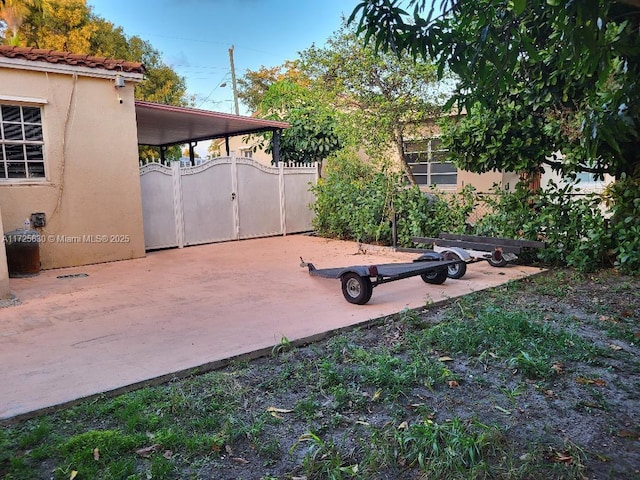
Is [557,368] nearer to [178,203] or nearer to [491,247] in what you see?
[491,247]

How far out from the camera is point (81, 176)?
27.2ft

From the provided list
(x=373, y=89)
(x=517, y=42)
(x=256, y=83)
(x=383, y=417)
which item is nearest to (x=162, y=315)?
(x=383, y=417)

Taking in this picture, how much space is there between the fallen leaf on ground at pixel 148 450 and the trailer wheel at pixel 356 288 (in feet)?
10.1

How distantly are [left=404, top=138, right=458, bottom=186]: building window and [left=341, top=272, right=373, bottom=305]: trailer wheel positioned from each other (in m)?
7.46

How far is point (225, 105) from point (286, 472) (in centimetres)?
2950

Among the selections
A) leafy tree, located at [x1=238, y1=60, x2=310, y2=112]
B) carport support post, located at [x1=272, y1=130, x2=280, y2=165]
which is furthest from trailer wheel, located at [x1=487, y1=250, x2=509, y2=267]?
leafy tree, located at [x1=238, y1=60, x2=310, y2=112]

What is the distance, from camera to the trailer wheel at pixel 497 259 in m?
7.04

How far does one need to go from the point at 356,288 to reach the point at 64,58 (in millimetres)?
6437

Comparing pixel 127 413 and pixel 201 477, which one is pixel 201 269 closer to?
pixel 127 413

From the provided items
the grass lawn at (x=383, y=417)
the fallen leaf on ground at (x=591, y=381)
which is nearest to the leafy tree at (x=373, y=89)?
the grass lawn at (x=383, y=417)

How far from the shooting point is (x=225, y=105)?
29641mm

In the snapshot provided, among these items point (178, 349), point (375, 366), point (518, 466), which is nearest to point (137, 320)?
point (178, 349)

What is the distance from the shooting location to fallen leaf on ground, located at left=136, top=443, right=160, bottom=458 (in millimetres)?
2494

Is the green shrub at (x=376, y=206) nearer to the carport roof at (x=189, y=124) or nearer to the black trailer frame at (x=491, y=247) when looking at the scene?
the black trailer frame at (x=491, y=247)
